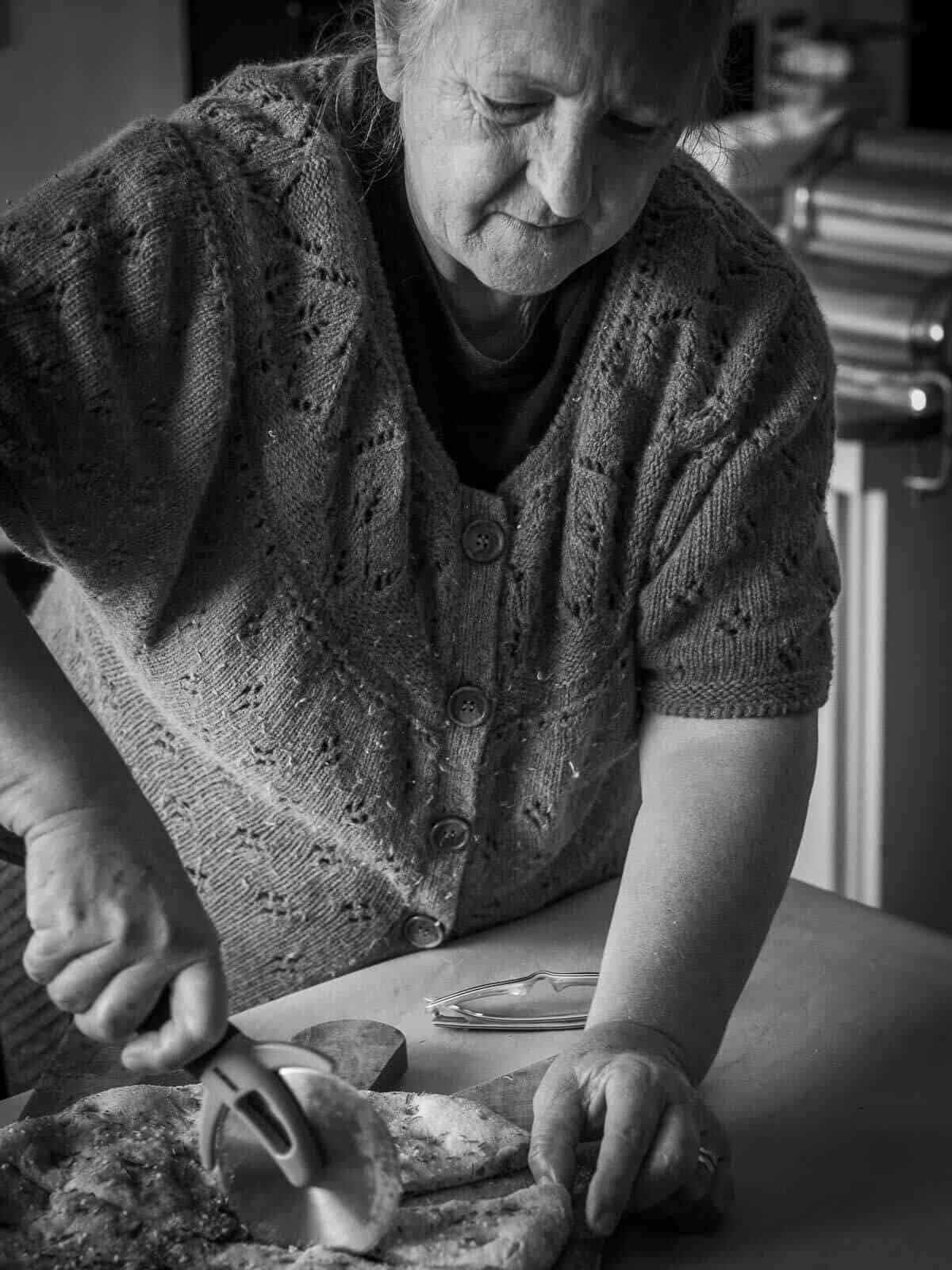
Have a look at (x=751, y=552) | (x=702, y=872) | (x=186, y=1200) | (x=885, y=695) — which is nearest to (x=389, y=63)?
(x=751, y=552)

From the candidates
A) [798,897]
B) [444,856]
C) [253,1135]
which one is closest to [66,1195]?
[253,1135]

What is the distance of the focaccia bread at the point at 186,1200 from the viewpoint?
27.1 inches

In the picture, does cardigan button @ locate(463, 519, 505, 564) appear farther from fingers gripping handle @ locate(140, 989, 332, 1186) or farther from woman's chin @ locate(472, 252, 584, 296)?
fingers gripping handle @ locate(140, 989, 332, 1186)

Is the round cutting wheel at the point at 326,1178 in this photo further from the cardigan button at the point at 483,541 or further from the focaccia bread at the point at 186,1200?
the cardigan button at the point at 483,541

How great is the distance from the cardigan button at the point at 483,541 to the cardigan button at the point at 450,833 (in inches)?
6.7

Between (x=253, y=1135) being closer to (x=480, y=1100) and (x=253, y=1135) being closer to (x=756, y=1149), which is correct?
(x=480, y=1100)

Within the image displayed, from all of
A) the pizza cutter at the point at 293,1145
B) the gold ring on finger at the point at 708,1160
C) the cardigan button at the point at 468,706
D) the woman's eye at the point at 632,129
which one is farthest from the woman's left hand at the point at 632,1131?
the woman's eye at the point at 632,129

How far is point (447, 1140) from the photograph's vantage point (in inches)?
30.7

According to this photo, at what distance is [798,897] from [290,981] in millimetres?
378

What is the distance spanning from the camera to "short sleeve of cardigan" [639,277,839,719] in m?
0.96

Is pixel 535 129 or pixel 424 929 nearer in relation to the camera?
pixel 535 129

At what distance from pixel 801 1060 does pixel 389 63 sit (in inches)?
25.3

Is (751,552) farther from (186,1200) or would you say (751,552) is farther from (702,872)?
(186,1200)

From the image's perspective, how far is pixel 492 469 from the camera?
3.19ft
